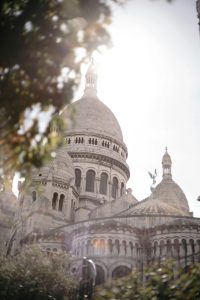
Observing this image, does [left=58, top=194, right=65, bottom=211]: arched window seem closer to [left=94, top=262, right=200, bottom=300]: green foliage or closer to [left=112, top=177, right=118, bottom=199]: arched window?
[left=112, top=177, right=118, bottom=199]: arched window

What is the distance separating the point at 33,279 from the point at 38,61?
56.2 ft

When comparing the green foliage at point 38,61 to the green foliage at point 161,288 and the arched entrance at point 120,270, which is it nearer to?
the green foliage at point 161,288

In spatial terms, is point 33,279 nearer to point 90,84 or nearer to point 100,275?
point 100,275

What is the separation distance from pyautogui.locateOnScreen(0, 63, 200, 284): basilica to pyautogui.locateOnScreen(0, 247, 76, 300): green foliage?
545cm

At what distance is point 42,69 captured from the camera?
5.81 m

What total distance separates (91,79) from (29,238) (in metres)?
35.8

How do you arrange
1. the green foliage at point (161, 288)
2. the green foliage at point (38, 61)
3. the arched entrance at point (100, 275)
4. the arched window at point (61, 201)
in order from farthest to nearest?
1. the arched window at point (61, 201)
2. the arched entrance at point (100, 275)
3. the green foliage at point (161, 288)
4. the green foliage at point (38, 61)

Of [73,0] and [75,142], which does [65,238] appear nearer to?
[75,142]

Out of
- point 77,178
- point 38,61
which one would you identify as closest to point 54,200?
point 77,178

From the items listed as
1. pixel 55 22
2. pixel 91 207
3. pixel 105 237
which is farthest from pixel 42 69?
pixel 91 207

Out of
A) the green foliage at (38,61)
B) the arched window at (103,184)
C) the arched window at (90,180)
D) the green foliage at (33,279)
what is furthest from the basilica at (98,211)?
the green foliage at (38,61)

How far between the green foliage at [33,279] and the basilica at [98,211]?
17.9ft

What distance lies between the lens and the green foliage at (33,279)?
19609 mm

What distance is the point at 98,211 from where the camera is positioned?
4150cm
